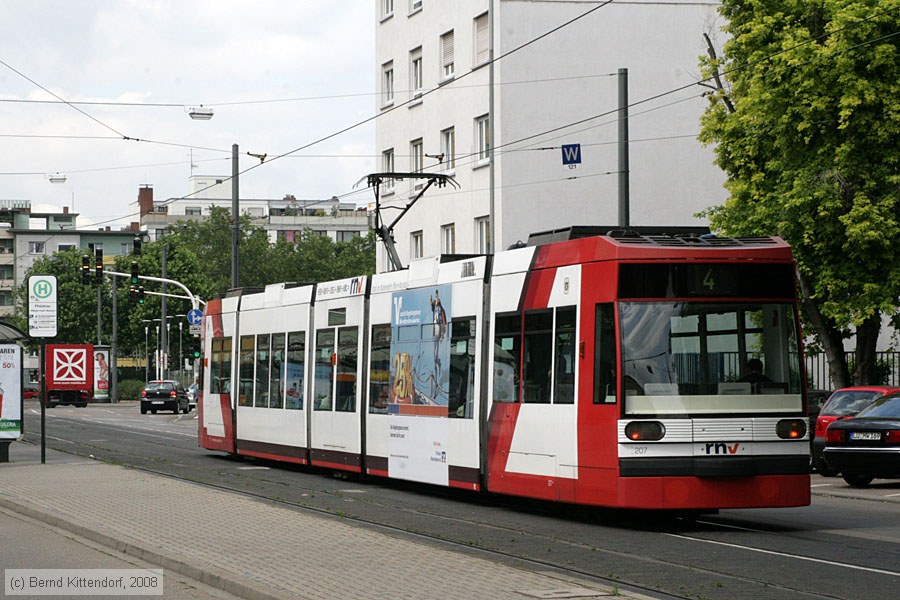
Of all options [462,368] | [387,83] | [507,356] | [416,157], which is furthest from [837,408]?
[387,83]

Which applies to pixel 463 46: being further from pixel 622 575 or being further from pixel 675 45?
pixel 622 575

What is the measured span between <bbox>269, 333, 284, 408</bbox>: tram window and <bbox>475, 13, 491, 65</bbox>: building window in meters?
17.7

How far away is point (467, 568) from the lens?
1042cm

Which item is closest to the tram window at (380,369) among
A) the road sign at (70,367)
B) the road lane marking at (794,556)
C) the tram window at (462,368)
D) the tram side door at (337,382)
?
the tram side door at (337,382)

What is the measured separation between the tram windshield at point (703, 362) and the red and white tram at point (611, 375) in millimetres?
14

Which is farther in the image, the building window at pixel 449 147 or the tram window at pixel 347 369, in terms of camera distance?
the building window at pixel 449 147

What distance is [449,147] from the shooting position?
42.3 m

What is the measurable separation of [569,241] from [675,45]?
1072 inches

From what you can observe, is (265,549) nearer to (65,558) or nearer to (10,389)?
(65,558)

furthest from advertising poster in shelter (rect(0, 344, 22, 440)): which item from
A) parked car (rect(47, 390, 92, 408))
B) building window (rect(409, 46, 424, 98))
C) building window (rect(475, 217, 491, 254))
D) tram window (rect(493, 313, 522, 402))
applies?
parked car (rect(47, 390, 92, 408))

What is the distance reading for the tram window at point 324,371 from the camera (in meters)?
21.6

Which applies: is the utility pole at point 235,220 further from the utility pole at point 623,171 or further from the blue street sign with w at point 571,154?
the utility pole at point 623,171

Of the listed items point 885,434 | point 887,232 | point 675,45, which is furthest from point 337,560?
point 675,45

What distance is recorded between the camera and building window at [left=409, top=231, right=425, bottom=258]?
146ft
